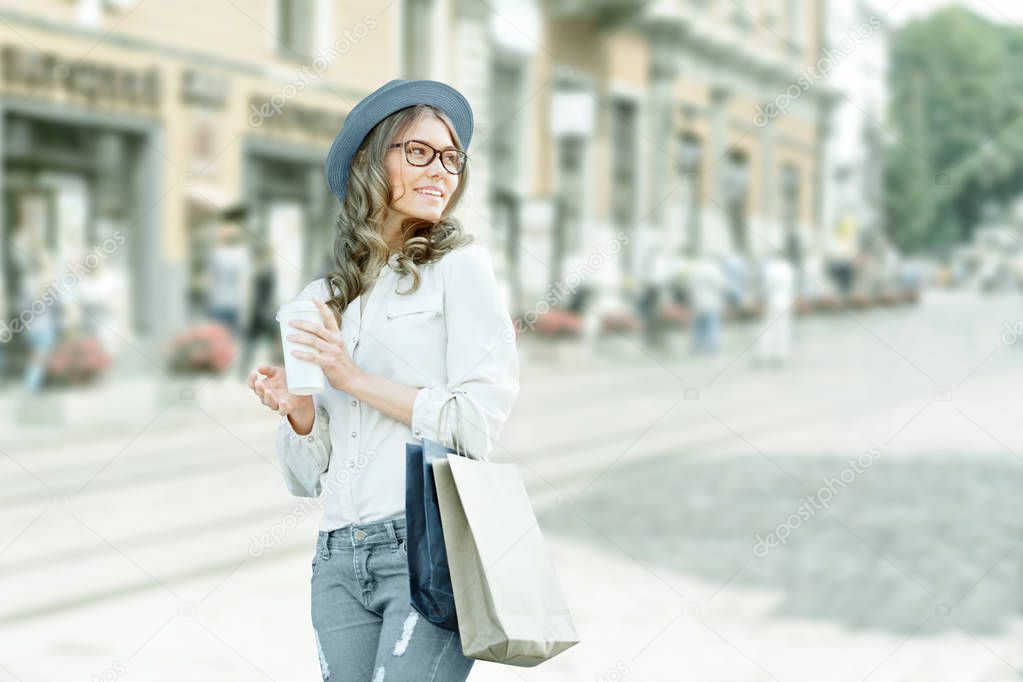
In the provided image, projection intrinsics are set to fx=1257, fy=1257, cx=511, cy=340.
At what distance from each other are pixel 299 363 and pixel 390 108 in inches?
17.2

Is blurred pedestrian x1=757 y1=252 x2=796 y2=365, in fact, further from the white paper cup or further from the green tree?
the white paper cup

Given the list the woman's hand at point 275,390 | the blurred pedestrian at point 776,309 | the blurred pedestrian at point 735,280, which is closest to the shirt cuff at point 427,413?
the woman's hand at point 275,390

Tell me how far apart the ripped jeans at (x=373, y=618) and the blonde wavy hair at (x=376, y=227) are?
0.36m

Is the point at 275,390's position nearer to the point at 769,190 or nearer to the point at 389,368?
the point at 389,368

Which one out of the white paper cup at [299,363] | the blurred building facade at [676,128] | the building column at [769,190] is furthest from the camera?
the building column at [769,190]

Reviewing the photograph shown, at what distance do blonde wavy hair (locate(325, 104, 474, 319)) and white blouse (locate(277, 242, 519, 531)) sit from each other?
0.07ft

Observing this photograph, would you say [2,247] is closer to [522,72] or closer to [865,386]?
[522,72]

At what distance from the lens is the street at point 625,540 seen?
194 inches

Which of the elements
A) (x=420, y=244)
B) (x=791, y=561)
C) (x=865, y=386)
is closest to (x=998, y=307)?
(x=865, y=386)

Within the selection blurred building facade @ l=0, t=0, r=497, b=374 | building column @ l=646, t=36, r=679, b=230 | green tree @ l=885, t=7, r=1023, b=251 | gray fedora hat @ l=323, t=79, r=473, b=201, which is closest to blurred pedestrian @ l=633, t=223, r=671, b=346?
building column @ l=646, t=36, r=679, b=230

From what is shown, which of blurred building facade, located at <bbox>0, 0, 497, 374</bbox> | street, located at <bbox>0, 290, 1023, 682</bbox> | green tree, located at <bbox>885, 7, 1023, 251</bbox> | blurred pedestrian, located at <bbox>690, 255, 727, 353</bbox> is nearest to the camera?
street, located at <bbox>0, 290, 1023, 682</bbox>

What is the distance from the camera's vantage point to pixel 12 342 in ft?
39.2

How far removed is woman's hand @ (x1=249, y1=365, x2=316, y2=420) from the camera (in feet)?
6.22

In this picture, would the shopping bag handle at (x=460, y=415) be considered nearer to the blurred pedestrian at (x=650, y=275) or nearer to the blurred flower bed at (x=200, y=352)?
the blurred flower bed at (x=200, y=352)
